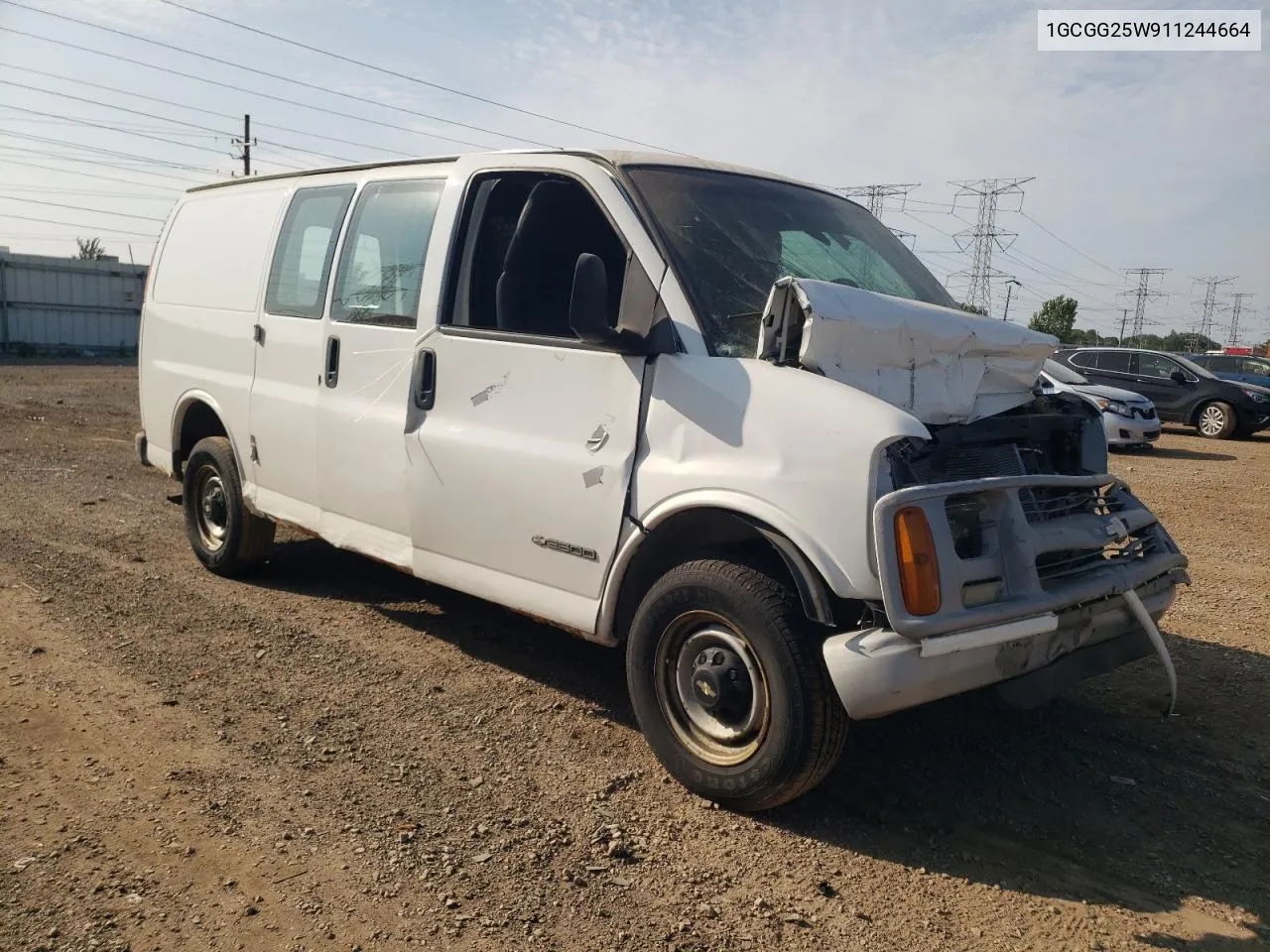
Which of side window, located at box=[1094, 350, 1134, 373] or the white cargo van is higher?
side window, located at box=[1094, 350, 1134, 373]

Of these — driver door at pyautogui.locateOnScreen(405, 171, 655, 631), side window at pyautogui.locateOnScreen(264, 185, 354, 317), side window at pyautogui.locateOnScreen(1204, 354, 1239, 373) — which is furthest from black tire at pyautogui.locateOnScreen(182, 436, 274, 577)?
side window at pyautogui.locateOnScreen(1204, 354, 1239, 373)

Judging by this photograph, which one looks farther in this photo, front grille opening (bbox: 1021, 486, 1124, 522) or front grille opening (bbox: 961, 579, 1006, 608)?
front grille opening (bbox: 1021, 486, 1124, 522)

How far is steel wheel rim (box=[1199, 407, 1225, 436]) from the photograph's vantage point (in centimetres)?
1878

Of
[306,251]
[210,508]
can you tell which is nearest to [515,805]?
[306,251]

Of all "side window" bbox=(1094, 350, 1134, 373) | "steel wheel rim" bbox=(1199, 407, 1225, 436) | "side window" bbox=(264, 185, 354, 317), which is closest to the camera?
"side window" bbox=(264, 185, 354, 317)

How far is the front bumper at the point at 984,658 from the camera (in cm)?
310

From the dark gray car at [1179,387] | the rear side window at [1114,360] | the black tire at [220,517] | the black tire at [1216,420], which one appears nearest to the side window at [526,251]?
the black tire at [220,517]

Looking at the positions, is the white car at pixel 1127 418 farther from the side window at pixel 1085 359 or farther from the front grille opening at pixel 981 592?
the front grille opening at pixel 981 592

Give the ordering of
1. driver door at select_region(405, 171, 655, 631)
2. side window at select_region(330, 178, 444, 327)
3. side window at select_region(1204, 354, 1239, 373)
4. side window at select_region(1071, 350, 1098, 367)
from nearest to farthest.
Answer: driver door at select_region(405, 171, 655, 631), side window at select_region(330, 178, 444, 327), side window at select_region(1071, 350, 1098, 367), side window at select_region(1204, 354, 1239, 373)

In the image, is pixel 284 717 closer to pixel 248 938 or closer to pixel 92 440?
pixel 248 938

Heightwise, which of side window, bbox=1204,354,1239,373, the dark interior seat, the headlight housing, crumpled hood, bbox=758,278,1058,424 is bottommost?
the headlight housing

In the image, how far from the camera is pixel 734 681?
3543 mm

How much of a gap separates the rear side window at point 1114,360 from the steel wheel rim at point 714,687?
17.6 meters

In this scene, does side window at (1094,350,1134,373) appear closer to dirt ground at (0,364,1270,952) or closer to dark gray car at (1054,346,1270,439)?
dark gray car at (1054,346,1270,439)
